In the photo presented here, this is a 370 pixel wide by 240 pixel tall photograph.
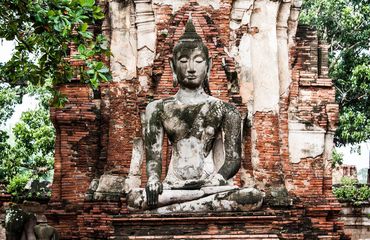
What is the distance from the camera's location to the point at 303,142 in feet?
52.4

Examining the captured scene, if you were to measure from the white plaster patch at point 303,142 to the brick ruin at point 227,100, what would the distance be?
0.05 feet

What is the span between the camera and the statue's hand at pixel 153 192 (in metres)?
9.61

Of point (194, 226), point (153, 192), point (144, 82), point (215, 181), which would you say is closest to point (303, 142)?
point (144, 82)

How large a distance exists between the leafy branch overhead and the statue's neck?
176cm

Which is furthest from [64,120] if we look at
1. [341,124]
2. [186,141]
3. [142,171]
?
[341,124]

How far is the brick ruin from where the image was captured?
46.8ft

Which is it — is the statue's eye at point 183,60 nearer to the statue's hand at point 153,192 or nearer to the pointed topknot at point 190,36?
the pointed topknot at point 190,36

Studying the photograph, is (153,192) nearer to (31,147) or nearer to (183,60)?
(183,60)

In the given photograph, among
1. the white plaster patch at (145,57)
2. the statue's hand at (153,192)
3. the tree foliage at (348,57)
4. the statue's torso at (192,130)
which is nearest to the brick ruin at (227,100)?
the white plaster patch at (145,57)

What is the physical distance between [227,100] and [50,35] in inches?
118

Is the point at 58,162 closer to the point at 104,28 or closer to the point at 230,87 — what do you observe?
the point at 104,28

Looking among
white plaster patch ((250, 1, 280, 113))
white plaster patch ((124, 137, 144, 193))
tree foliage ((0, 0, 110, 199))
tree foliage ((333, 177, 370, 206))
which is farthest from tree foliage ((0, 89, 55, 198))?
tree foliage ((0, 0, 110, 199))

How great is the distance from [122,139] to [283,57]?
2.93m

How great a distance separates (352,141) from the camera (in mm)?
22312
